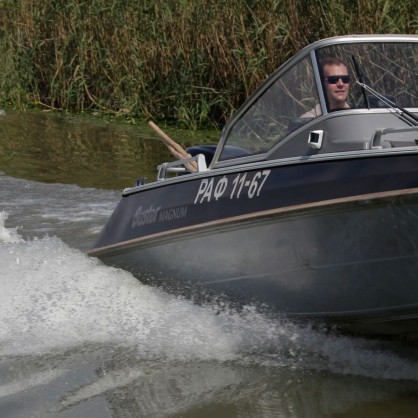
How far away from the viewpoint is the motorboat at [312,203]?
17.8ft

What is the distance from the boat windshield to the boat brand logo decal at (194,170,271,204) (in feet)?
1.14

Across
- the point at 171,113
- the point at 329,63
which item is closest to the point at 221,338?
the point at 329,63

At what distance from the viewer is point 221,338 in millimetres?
6301

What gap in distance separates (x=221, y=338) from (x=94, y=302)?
1.07 m

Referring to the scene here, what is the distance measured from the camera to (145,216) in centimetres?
680

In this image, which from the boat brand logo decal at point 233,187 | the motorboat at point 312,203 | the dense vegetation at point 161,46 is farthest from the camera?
the dense vegetation at point 161,46

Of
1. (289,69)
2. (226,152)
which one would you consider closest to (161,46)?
(226,152)

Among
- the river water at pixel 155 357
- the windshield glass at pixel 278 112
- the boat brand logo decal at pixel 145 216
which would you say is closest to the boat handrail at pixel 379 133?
the windshield glass at pixel 278 112

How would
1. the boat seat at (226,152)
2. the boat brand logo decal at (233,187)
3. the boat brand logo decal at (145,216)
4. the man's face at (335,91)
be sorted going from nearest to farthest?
the boat brand logo decal at (233,187), the man's face at (335,91), the boat seat at (226,152), the boat brand logo decal at (145,216)

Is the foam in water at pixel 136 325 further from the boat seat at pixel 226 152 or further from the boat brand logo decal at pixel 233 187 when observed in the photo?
the boat seat at pixel 226 152

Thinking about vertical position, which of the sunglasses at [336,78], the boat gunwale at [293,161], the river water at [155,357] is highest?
the sunglasses at [336,78]

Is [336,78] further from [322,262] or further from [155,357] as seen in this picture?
[155,357]

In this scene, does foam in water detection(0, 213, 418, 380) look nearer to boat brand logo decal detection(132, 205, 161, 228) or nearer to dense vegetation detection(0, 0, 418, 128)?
boat brand logo decal detection(132, 205, 161, 228)

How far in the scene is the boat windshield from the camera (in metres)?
6.08
